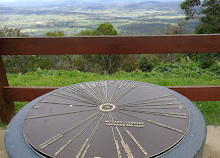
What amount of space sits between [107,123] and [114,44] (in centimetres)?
130

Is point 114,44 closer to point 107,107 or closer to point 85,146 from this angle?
point 107,107

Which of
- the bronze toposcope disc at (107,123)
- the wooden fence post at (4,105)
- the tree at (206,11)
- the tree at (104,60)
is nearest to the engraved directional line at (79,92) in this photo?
the bronze toposcope disc at (107,123)

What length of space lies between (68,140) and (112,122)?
344 mm

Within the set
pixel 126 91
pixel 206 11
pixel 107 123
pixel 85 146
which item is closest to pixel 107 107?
pixel 107 123

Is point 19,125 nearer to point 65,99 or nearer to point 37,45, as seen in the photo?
point 65,99

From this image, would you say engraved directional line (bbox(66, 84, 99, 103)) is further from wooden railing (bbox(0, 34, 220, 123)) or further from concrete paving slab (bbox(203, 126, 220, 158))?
concrete paving slab (bbox(203, 126, 220, 158))

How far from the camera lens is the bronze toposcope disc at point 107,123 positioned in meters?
1.25

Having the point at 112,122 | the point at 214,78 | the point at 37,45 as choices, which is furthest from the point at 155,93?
the point at 214,78

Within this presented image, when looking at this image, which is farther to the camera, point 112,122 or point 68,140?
point 112,122

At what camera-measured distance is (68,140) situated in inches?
52.5

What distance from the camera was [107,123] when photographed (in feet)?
4.89

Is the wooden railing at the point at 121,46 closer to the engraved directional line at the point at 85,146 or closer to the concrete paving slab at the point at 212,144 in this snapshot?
the concrete paving slab at the point at 212,144

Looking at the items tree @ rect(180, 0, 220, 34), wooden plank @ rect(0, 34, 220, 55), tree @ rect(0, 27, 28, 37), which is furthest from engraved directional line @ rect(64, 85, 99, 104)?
tree @ rect(0, 27, 28, 37)

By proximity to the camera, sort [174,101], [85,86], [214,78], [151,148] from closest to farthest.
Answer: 1. [151,148]
2. [174,101]
3. [85,86]
4. [214,78]
